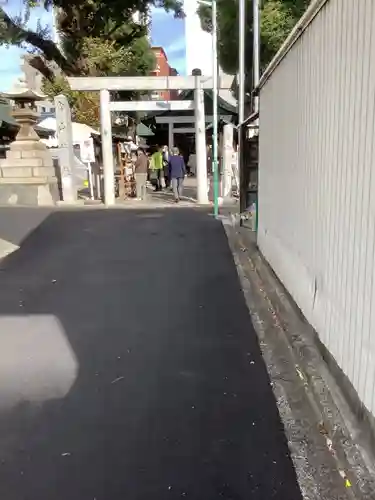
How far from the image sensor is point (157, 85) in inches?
667

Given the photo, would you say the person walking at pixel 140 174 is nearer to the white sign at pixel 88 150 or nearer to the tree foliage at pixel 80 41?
the white sign at pixel 88 150

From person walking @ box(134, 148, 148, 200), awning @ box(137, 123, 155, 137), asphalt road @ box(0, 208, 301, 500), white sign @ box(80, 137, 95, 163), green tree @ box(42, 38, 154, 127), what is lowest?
asphalt road @ box(0, 208, 301, 500)

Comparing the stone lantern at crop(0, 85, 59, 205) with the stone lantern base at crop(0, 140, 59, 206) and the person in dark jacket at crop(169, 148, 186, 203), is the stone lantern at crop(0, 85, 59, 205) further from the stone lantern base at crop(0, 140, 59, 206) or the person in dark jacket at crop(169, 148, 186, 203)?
the person in dark jacket at crop(169, 148, 186, 203)

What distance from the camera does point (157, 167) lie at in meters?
21.4

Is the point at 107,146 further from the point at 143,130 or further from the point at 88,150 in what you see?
the point at 143,130

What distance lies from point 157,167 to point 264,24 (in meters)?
6.57

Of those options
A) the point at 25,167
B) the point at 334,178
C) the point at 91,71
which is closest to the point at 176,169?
the point at 25,167

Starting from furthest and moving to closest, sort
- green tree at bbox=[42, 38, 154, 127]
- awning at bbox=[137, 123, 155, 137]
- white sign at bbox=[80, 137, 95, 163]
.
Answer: awning at bbox=[137, 123, 155, 137] < green tree at bbox=[42, 38, 154, 127] < white sign at bbox=[80, 137, 95, 163]

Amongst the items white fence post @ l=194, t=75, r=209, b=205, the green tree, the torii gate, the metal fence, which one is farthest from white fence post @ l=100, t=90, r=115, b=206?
the metal fence

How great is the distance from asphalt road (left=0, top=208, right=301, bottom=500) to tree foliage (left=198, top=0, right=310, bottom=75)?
1107 cm

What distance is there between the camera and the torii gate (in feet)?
55.5

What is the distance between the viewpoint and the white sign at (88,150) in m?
19.2

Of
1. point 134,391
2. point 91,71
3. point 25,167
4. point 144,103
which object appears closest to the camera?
point 134,391

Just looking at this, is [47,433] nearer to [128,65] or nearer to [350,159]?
[350,159]
